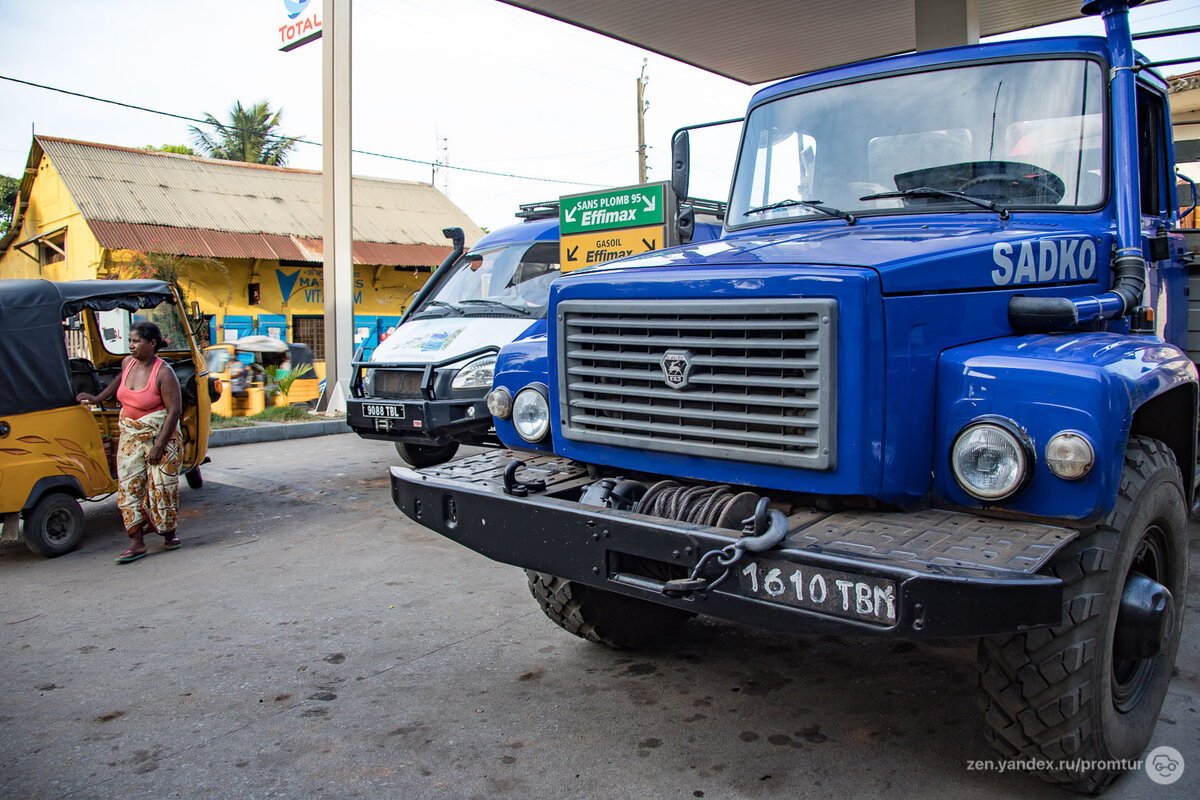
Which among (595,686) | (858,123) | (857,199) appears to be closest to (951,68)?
(858,123)

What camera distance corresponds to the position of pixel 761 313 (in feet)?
9.20

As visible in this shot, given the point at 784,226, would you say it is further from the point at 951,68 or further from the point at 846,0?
the point at 846,0

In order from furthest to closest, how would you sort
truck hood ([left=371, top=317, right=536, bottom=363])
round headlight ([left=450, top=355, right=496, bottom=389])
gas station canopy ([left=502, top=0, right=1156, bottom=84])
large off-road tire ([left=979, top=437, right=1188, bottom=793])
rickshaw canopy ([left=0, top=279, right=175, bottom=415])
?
gas station canopy ([left=502, top=0, right=1156, bottom=84]) → truck hood ([left=371, top=317, right=536, bottom=363]) → round headlight ([left=450, top=355, right=496, bottom=389]) → rickshaw canopy ([left=0, top=279, right=175, bottom=415]) → large off-road tire ([left=979, top=437, right=1188, bottom=793])

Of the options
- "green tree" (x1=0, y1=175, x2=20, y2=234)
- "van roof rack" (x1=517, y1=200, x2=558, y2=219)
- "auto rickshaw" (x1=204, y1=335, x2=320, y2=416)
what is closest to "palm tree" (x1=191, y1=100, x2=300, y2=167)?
"green tree" (x1=0, y1=175, x2=20, y2=234)

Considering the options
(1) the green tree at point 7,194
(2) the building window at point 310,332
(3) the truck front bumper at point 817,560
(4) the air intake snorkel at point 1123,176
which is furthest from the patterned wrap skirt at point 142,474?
(1) the green tree at point 7,194

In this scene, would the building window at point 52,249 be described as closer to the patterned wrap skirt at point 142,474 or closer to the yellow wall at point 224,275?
the yellow wall at point 224,275

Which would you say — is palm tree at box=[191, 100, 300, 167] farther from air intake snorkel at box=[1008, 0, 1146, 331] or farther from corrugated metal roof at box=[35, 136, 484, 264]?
air intake snorkel at box=[1008, 0, 1146, 331]

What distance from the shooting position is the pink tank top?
617 cm

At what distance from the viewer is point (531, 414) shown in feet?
12.5

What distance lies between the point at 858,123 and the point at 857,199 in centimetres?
45

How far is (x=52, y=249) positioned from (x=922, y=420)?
27202mm

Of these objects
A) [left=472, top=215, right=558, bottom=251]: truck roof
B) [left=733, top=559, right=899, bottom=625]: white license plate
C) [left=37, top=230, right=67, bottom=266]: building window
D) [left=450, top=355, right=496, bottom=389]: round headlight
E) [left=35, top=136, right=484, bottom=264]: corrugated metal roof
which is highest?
[left=35, top=136, right=484, bottom=264]: corrugated metal roof

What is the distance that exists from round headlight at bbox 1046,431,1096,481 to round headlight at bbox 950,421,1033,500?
0.20 feet

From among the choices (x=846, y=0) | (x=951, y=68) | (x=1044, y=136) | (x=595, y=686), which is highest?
(x=846, y=0)
